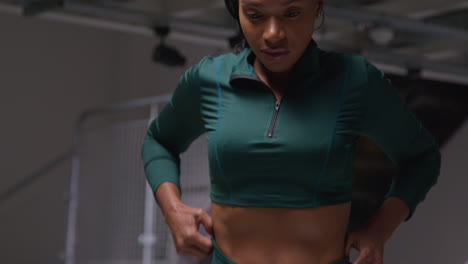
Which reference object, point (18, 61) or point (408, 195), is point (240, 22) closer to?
point (408, 195)

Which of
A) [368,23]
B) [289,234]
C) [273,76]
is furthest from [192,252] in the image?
[368,23]

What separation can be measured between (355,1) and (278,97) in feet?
7.84

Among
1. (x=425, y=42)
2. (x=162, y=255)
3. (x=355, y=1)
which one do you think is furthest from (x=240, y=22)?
(x=162, y=255)

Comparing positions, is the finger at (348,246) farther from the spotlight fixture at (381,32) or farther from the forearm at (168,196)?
the spotlight fixture at (381,32)

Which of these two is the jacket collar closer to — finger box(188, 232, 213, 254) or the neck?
the neck

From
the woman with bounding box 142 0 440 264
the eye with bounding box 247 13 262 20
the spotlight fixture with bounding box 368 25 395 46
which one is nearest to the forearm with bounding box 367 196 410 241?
the woman with bounding box 142 0 440 264

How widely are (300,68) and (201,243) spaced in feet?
0.93

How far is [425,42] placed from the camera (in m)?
4.03

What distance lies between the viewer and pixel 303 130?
92 centimetres

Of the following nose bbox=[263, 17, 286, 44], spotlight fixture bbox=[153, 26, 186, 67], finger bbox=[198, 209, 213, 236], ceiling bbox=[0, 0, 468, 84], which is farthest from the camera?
spotlight fixture bbox=[153, 26, 186, 67]

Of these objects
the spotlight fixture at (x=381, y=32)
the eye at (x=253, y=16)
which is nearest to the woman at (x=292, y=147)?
the eye at (x=253, y=16)

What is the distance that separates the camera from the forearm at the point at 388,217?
99cm

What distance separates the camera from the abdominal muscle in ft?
3.07

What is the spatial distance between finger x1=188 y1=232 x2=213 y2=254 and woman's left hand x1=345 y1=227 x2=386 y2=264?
7.7 inches
